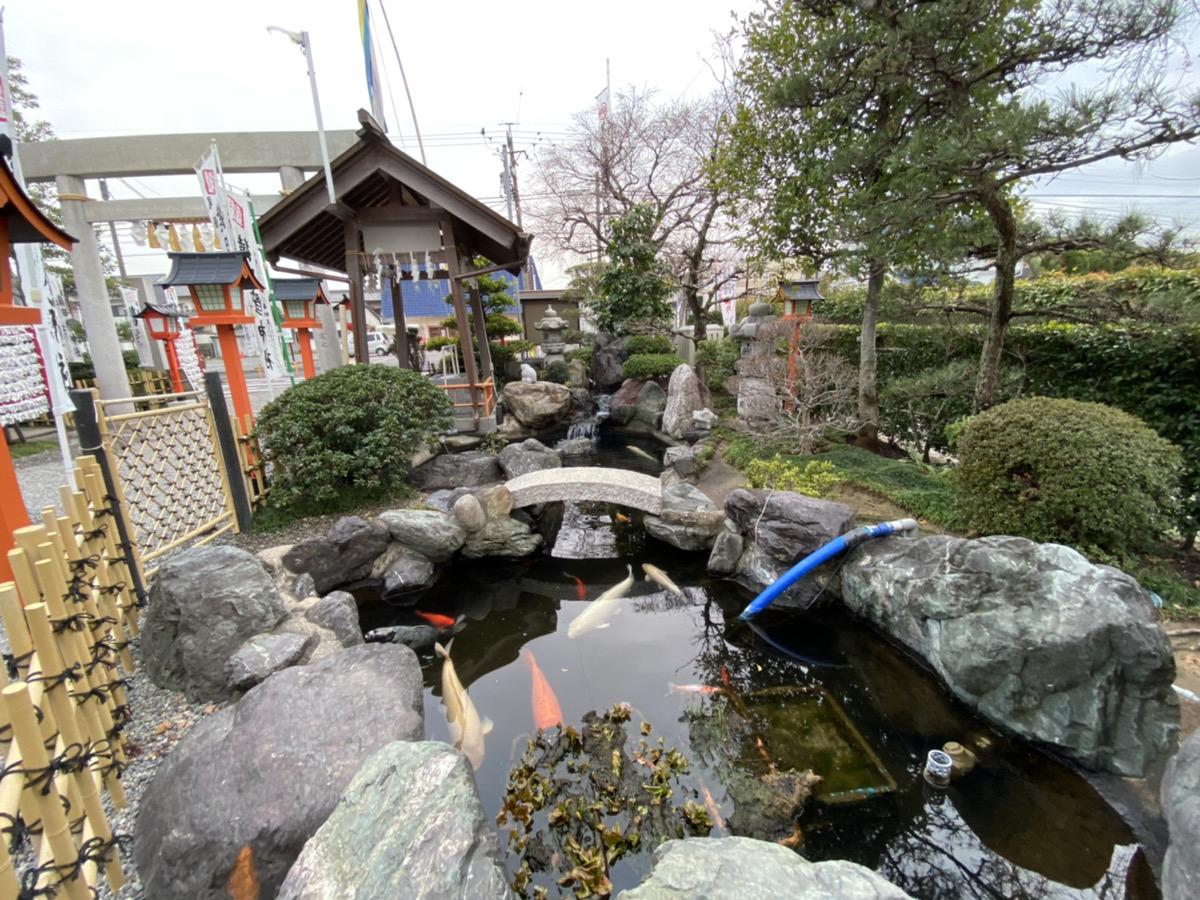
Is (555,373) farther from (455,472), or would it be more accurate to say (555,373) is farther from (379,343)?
(379,343)

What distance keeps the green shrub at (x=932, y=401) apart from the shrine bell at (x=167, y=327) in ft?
51.0

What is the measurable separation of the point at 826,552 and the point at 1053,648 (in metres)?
1.79

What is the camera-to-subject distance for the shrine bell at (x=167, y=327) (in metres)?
12.9

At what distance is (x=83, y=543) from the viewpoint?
2.97 m

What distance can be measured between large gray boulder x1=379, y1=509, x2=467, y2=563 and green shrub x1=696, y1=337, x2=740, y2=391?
8.30 metres

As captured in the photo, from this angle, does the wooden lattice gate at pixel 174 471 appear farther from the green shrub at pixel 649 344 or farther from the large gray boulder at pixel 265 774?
the green shrub at pixel 649 344

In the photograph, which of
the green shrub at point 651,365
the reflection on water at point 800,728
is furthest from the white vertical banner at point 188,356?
the reflection on water at point 800,728

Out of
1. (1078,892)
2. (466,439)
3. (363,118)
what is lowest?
(1078,892)

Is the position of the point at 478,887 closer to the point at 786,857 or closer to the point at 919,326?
the point at 786,857

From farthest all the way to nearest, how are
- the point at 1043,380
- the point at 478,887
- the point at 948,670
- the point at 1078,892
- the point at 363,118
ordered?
the point at 363,118 < the point at 1043,380 < the point at 948,670 < the point at 1078,892 < the point at 478,887

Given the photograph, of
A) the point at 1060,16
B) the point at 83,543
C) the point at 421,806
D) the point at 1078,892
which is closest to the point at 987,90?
the point at 1060,16

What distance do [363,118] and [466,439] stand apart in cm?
529

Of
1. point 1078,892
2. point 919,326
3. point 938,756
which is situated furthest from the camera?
point 919,326

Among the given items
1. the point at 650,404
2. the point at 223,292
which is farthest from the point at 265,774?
the point at 650,404
